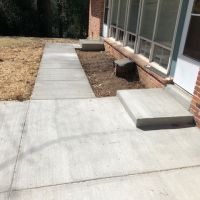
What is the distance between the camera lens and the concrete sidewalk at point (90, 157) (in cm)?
302

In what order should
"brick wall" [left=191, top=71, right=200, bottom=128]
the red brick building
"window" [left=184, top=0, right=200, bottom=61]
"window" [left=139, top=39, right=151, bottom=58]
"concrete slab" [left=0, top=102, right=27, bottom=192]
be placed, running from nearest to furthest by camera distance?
"concrete slab" [left=0, top=102, right=27, bottom=192]
"brick wall" [left=191, top=71, right=200, bottom=128]
"window" [left=184, top=0, right=200, bottom=61]
the red brick building
"window" [left=139, top=39, right=151, bottom=58]

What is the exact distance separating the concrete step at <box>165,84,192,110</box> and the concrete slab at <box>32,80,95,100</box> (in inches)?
62.8

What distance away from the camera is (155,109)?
183 inches

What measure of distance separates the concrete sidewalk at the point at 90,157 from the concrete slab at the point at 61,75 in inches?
72.5

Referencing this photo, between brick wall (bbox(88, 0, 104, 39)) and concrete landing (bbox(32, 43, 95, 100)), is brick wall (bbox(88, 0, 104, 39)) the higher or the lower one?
the higher one

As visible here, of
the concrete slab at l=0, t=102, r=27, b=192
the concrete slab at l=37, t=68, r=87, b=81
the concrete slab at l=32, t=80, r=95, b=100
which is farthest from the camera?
the concrete slab at l=37, t=68, r=87, b=81

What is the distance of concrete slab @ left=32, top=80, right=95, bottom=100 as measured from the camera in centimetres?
562

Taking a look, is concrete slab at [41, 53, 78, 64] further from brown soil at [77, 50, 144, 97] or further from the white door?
the white door

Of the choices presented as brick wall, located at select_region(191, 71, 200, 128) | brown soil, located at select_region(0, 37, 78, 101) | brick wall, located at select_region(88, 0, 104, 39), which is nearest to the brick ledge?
brick wall, located at select_region(191, 71, 200, 128)

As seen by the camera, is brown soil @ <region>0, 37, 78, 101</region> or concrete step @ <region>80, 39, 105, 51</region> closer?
brown soil @ <region>0, 37, 78, 101</region>

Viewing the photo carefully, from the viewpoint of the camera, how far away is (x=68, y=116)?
15.3 ft

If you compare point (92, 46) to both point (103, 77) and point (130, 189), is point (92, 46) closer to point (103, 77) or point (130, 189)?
point (103, 77)

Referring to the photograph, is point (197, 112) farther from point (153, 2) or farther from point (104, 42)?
point (104, 42)

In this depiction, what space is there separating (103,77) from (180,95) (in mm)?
2594
